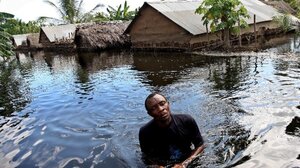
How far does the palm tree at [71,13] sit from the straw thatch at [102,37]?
11110 mm

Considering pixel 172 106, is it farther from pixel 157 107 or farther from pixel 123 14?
pixel 123 14

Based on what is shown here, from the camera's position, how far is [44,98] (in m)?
14.4

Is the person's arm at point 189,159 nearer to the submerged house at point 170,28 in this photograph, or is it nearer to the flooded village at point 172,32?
the flooded village at point 172,32

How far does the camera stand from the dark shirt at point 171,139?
5.16 metres

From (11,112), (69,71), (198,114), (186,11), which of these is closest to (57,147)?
(198,114)

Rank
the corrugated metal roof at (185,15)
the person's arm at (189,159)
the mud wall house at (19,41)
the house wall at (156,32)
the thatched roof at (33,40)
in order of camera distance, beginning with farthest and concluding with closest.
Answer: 1. the mud wall house at (19,41)
2. the thatched roof at (33,40)
3. the house wall at (156,32)
4. the corrugated metal roof at (185,15)
5. the person's arm at (189,159)

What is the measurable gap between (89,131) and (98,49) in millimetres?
26628

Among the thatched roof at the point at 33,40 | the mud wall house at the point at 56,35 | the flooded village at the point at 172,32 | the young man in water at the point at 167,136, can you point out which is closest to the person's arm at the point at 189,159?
the young man in water at the point at 167,136

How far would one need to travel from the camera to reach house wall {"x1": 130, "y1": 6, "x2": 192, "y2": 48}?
26.4 meters

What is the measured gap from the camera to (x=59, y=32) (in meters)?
44.4

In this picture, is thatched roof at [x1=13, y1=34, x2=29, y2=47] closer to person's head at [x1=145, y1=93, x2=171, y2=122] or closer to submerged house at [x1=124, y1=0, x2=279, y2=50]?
submerged house at [x1=124, y1=0, x2=279, y2=50]

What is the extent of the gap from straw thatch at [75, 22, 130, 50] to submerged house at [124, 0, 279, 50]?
4007 mm

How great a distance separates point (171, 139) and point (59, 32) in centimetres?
4160

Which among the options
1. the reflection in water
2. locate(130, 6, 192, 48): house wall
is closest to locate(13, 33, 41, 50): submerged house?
locate(130, 6, 192, 48): house wall
